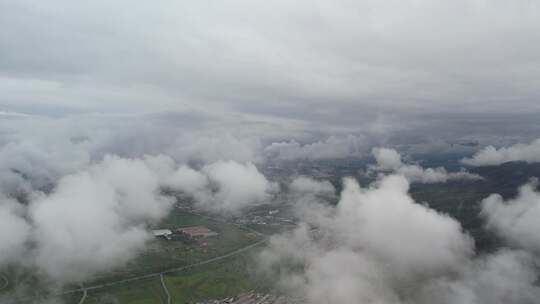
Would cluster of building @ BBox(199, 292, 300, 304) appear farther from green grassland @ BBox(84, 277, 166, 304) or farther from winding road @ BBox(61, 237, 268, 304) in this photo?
winding road @ BBox(61, 237, 268, 304)

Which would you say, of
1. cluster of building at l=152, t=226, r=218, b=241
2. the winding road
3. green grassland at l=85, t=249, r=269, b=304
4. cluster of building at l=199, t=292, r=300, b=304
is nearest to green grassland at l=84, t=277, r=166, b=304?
green grassland at l=85, t=249, r=269, b=304

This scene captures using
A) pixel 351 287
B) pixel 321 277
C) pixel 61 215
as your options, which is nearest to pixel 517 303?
pixel 351 287

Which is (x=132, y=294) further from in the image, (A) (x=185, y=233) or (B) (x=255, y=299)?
(A) (x=185, y=233)

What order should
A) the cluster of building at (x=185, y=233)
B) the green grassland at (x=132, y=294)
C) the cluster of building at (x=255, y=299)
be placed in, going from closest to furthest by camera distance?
1. the cluster of building at (x=255, y=299)
2. the green grassland at (x=132, y=294)
3. the cluster of building at (x=185, y=233)

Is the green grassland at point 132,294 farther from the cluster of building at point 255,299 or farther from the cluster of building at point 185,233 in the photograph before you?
the cluster of building at point 185,233

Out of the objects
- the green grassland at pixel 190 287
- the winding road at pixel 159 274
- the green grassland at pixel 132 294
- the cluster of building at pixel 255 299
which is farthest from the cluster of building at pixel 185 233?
the cluster of building at pixel 255 299
